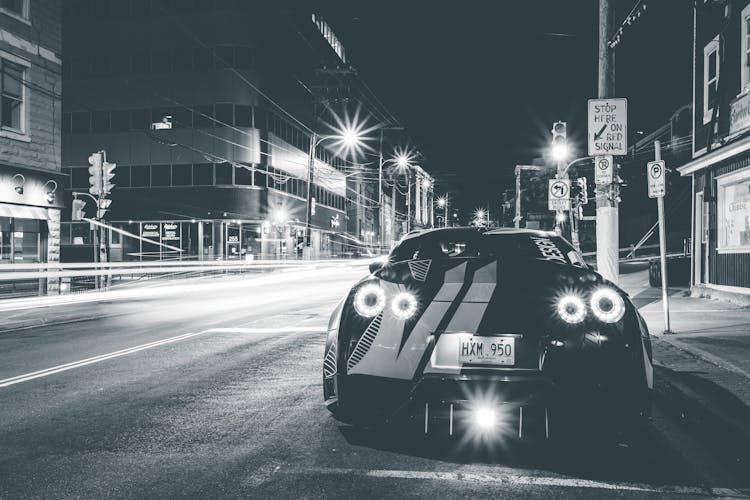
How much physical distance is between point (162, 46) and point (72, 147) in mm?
9385

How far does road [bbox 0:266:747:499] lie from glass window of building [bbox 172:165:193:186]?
1358 inches

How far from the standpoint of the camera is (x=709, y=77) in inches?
666

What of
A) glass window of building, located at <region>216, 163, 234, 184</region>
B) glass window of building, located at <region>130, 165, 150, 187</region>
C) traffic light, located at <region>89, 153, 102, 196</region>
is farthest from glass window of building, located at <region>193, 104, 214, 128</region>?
traffic light, located at <region>89, 153, 102, 196</region>

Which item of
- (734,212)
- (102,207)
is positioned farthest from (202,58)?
(734,212)

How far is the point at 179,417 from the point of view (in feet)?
16.7

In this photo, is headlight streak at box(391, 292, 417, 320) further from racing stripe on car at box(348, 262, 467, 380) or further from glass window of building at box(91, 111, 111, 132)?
glass window of building at box(91, 111, 111, 132)

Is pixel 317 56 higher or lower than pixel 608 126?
higher

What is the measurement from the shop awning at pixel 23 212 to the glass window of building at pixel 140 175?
22158 millimetres

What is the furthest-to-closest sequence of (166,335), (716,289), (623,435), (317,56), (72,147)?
(317,56)
(72,147)
(716,289)
(166,335)
(623,435)

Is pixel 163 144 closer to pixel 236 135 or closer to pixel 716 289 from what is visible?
pixel 236 135

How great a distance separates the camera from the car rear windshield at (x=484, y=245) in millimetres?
5180

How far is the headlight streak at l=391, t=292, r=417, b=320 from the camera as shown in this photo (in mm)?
3836

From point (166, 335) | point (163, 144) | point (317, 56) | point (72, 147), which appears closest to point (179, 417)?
point (166, 335)

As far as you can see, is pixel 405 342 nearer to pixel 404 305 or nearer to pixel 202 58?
pixel 404 305
